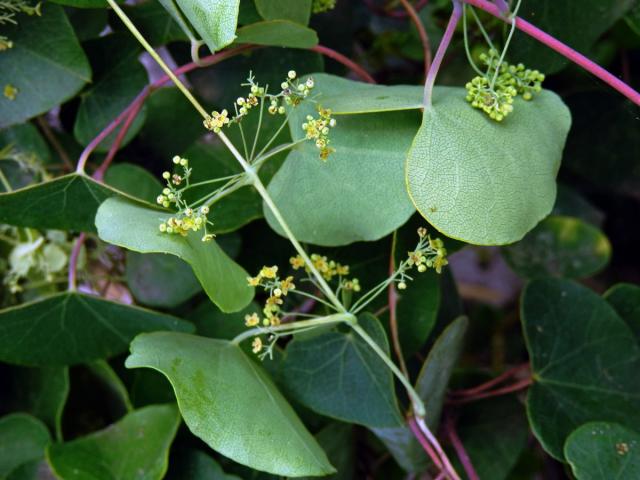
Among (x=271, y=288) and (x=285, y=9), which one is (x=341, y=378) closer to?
(x=271, y=288)

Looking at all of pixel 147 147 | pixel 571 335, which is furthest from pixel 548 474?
pixel 147 147

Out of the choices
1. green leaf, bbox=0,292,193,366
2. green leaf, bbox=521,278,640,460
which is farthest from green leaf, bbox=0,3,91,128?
green leaf, bbox=521,278,640,460

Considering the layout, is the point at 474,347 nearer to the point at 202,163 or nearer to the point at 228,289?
the point at 202,163

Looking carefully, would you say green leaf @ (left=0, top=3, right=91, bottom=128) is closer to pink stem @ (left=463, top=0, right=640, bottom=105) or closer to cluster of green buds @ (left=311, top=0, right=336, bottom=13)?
cluster of green buds @ (left=311, top=0, right=336, bottom=13)

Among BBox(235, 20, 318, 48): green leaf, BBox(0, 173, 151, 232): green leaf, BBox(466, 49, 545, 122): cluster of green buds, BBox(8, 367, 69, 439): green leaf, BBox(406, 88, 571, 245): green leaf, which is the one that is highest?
BBox(235, 20, 318, 48): green leaf

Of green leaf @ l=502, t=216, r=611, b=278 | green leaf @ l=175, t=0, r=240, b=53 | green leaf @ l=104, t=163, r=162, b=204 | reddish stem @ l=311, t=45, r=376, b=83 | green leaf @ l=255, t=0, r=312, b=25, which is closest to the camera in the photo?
green leaf @ l=175, t=0, r=240, b=53

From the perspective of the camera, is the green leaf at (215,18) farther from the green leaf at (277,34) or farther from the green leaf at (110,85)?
the green leaf at (110,85)

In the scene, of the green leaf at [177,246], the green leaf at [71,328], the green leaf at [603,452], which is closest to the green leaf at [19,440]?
the green leaf at [71,328]
